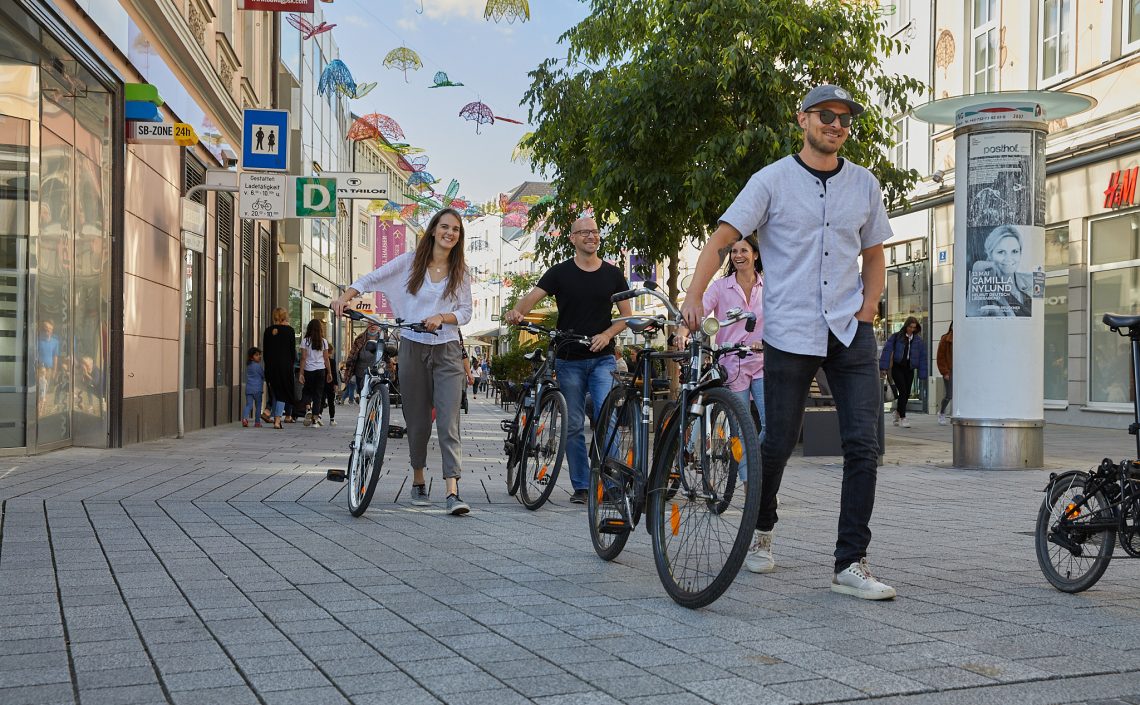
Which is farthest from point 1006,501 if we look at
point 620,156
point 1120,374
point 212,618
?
point 1120,374

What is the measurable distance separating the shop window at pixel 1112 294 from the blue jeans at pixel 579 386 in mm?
12600

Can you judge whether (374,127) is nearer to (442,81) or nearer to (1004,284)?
(442,81)

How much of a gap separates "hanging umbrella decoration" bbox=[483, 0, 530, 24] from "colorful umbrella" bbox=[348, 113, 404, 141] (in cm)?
1501

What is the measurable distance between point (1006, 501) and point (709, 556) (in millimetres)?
4874

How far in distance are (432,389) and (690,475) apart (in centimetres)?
326

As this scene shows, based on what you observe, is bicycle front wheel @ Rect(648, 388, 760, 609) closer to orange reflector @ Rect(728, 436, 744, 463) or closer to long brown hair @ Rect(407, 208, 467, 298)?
orange reflector @ Rect(728, 436, 744, 463)

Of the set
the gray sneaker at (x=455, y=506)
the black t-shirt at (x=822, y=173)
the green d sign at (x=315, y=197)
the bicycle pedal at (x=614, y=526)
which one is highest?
the green d sign at (x=315, y=197)

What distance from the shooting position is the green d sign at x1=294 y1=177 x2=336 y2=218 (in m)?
18.3

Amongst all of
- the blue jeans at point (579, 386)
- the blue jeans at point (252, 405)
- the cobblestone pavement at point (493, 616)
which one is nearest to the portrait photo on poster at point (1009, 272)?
the cobblestone pavement at point (493, 616)

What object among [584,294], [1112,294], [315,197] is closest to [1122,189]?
[1112,294]

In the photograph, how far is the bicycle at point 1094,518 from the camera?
4.55 meters

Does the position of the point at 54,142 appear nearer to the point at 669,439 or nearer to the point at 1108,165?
the point at 669,439

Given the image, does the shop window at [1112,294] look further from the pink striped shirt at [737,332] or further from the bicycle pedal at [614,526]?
the bicycle pedal at [614,526]

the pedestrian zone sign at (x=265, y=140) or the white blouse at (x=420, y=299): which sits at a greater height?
the pedestrian zone sign at (x=265, y=140)
